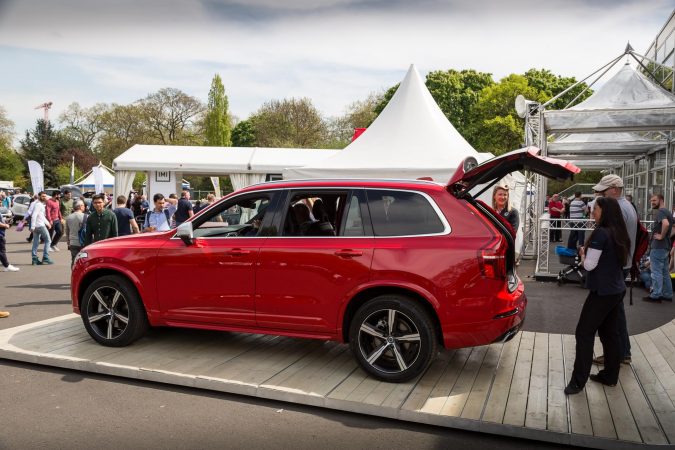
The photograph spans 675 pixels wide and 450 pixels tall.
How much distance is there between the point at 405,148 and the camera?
13.3 meters

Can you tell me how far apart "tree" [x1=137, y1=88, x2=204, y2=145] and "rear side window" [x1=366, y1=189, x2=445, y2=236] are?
175 ft

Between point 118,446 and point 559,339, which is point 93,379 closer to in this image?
point 118,446

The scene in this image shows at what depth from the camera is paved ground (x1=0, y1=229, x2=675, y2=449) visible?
3916 mm

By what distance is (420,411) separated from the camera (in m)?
4.26

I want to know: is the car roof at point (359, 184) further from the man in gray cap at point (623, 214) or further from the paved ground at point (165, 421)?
the paved ground at point (165, 421)

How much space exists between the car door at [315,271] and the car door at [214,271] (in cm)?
18

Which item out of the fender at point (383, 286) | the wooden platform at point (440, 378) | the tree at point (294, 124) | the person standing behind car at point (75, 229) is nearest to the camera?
the wooden platform at point (440, 378)

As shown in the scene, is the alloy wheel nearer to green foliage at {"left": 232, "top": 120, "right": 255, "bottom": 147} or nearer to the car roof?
the car roof

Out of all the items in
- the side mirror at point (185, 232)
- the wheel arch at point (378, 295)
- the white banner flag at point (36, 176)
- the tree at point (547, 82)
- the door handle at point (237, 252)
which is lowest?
the wheel arch at point (378, 295)

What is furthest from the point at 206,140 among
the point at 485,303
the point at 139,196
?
the point at 485,303

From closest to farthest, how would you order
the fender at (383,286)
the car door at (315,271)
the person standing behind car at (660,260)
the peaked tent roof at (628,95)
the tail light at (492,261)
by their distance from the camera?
the tail light at (492,261), the fender at (383,286), the car door at (315,271), the person standing behind car at (660,260), the peaked tent roof at (628,95)

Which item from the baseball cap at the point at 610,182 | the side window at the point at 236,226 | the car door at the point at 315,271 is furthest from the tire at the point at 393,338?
the baseball cap at the point at 610,182

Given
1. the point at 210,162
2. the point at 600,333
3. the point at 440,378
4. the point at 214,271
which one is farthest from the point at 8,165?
the point at 600,333

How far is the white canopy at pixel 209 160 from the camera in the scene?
2111cm
